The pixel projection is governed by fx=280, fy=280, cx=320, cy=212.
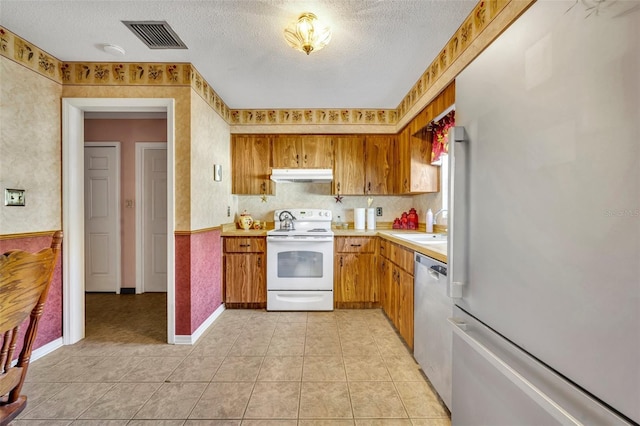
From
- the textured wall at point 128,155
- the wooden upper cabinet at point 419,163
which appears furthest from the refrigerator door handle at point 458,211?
the textured wall at point 128,155

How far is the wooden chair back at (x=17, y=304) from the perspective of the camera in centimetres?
82

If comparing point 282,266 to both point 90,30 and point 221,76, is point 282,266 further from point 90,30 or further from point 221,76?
point 90,30

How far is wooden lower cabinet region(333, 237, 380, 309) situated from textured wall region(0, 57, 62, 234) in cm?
262

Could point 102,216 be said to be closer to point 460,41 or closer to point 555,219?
point 460,41

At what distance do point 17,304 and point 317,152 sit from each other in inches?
118

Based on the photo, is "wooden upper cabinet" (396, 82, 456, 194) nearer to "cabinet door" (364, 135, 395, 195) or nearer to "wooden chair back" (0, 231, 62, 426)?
"cabinet door" (364, 135, 395, 195)

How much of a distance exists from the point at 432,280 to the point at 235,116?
3.01m

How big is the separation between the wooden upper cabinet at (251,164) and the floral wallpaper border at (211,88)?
9.1 inches

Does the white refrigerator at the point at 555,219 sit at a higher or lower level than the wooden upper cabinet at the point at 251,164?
lower

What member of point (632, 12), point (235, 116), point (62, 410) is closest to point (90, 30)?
point (235, 116)

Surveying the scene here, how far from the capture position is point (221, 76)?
2.60 meters

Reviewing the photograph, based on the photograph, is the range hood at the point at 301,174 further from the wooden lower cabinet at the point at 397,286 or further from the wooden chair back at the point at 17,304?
the wooden chair back at the point at 17,304

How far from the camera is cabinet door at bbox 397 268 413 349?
7.20ft

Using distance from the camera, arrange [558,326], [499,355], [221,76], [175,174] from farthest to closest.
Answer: [221,76]
[175,174]
[499,355]
[558,326]
